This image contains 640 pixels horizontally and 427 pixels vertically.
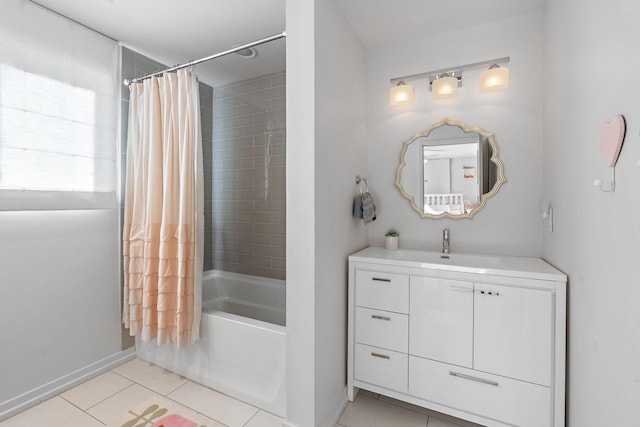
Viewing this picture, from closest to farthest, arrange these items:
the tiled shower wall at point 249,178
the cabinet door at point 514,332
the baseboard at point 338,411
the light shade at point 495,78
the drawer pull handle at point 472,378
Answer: the cabinet door at point 514,332 → the drawer pull handle at point 472,378 → the baseboard at point 338,411 → the light shade at point 495,78 → the tiled shower wall at point 249,178

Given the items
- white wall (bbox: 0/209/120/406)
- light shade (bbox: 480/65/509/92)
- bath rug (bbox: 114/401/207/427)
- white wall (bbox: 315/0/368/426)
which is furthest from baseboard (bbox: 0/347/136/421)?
light shade (bbox: 480/65/509/92)

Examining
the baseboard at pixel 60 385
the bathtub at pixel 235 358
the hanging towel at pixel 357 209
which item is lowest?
the baseboard at pixel 60 385

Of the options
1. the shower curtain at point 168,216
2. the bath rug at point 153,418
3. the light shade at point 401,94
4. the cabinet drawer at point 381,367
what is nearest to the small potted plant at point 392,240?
the cabinet drawer at point 381,367

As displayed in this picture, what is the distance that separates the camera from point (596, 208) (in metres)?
1.04

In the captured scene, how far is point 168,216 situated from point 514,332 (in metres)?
2.15

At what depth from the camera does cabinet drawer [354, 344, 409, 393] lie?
171cm

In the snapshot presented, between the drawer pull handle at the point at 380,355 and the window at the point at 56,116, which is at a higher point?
the window at the point at 56,116

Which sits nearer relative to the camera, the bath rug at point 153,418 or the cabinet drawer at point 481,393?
the cabinet drawer at point 481,393

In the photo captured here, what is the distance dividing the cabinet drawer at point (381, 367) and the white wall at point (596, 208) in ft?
2.56

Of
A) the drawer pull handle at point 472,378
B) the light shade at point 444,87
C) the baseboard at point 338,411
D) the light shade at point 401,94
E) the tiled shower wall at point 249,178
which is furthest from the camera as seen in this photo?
the tiled shower wall at point 249,178

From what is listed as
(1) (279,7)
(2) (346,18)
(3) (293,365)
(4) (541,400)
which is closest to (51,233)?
(3) (293,365)

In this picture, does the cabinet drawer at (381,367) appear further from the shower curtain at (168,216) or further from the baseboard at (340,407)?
the shower curtain at (168,216)

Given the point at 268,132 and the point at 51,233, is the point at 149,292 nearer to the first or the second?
the point at 51,233

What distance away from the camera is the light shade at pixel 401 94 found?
81.7 inches
